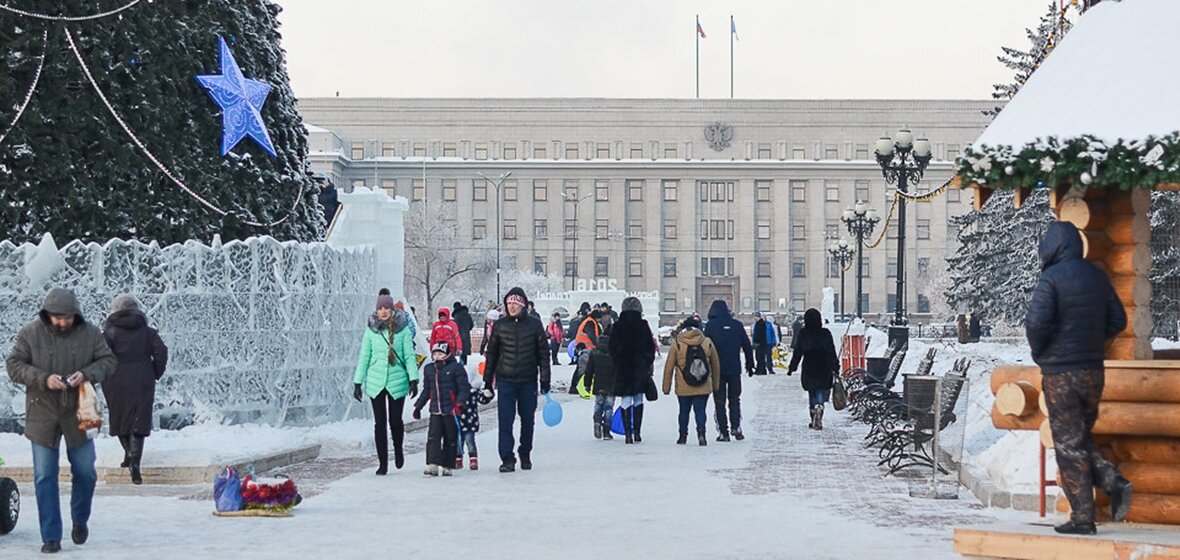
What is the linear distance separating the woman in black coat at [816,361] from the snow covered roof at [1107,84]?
1150cm

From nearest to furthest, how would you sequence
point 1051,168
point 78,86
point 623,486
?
point 1051,168, point 623,486, point 78,86

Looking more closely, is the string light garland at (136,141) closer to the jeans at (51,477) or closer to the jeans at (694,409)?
the jeans at (694,409)

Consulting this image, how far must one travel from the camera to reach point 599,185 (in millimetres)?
128000

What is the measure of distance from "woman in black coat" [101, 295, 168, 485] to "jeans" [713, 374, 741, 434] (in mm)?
7410

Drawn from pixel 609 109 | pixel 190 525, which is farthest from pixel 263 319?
pixel 609 109

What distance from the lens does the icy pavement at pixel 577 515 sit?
1178 cm

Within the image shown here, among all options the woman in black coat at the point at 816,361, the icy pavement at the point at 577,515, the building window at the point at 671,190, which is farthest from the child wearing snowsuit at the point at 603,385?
the building window at the point at 671,190

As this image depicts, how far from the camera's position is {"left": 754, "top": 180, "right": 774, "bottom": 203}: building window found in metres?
128

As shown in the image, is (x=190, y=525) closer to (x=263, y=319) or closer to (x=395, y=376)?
(x=395, y=376)

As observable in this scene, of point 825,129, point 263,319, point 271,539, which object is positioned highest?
point 825,129

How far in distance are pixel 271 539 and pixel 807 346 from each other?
41.0ft

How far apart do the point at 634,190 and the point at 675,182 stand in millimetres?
3101

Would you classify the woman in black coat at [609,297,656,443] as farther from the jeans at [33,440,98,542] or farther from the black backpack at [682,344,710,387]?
the jeans at [33,440,98,542]

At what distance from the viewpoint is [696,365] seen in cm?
2097
